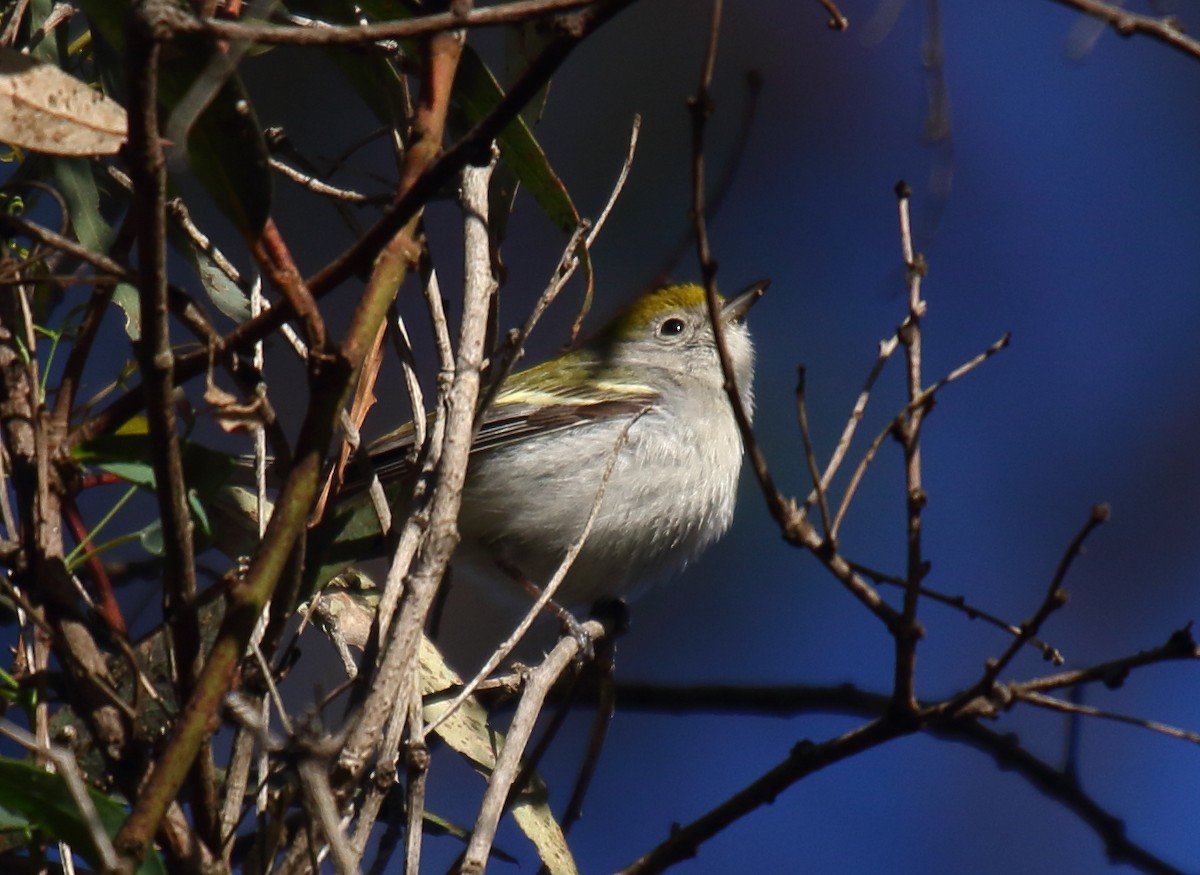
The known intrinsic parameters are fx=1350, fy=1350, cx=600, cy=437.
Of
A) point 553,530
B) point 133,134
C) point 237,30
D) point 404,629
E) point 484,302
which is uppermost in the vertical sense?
point 553,530

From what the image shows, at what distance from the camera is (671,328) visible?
4273 millimetres

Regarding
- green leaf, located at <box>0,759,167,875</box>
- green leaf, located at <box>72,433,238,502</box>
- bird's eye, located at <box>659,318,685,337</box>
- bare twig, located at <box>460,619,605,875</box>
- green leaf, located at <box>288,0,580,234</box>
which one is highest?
bird's eye, located at <box>659,318,685,337</box>

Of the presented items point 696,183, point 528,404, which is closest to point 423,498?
point 696,183

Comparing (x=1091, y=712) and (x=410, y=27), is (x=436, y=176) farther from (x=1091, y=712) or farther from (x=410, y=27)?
(x=1091, y=712)

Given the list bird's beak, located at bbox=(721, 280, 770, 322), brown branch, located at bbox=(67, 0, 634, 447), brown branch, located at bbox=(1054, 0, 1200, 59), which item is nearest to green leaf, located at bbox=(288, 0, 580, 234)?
brown branch, located at bbox=(67, 0, 634, 447)

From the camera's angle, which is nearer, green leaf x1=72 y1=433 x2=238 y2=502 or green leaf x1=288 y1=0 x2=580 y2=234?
green leaf x1=72 y1=433 x2=238 y2=502

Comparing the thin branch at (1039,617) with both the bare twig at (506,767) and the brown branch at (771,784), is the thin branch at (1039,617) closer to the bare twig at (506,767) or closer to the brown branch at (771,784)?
the brown branch at (771,784)

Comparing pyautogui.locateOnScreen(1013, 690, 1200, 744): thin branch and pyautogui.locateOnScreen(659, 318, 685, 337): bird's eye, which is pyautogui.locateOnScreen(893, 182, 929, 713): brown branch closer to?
pyautogui.locateOnScreen(1013, 690, 1200, 744): thin branch

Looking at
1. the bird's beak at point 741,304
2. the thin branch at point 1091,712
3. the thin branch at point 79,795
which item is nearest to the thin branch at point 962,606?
the thin branch at point 1091,712

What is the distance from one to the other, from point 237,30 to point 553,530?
7.78 ft

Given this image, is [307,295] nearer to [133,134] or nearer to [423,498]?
[133,134]

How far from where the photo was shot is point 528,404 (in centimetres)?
361

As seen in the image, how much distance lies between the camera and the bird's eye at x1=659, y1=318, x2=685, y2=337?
14.0ft

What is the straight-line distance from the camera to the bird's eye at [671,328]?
4.26 m
